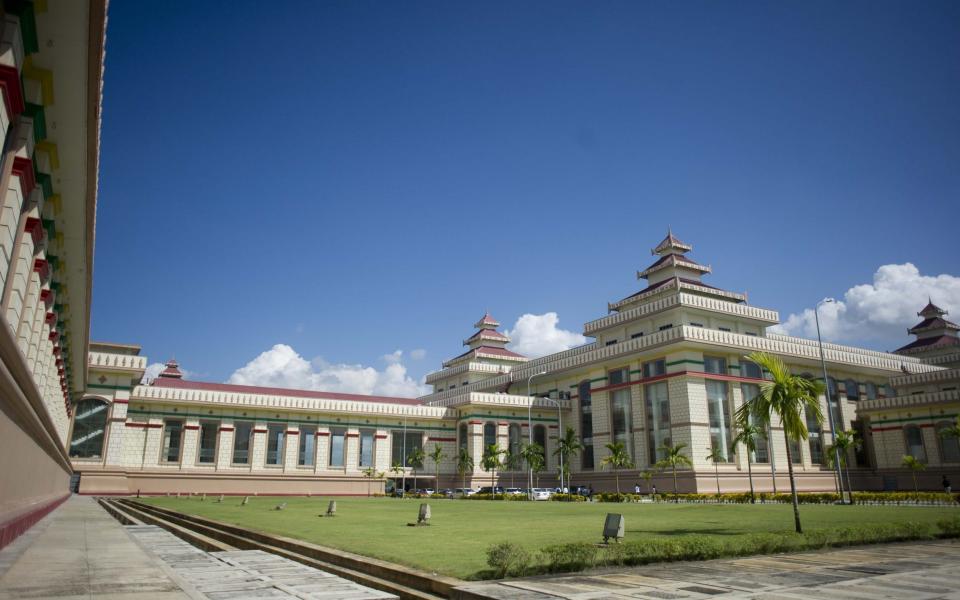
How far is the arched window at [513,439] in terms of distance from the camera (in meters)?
61.2

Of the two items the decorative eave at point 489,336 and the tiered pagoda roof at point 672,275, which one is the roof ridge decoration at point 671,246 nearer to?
the tiered pagoda roof at point 672,275

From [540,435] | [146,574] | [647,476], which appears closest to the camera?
[146,574]

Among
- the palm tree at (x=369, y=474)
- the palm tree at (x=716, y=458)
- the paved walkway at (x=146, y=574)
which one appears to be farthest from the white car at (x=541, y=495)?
the paved walkway at (x=146, y=574)

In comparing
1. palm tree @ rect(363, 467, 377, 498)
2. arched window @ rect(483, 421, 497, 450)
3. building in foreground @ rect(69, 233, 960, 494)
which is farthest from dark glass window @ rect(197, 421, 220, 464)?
arched window @ rect(483, 421, 497, 450)

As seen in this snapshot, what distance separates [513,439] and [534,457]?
575 centimetres

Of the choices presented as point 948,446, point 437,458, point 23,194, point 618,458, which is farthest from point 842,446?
point 23,194

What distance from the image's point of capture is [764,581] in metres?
9.48

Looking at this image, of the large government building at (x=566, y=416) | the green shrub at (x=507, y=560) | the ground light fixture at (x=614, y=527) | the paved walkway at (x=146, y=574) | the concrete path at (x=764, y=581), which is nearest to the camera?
the paved walkway at (x=146, y=574)

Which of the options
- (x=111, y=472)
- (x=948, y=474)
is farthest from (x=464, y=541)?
(x=948, y=474)

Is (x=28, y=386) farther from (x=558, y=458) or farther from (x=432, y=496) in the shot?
(x=558, y=458)

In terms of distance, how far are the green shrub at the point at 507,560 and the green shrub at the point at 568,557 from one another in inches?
24.8

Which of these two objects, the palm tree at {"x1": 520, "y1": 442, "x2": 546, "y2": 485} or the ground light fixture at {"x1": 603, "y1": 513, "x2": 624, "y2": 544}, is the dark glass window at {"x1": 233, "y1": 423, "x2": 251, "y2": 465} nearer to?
the palm tree at {"x1": 520, "y1": 442, "x2": 546, "y2": 485}

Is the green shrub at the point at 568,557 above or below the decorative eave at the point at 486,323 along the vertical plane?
below

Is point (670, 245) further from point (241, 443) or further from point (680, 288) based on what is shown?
point (241, 443)
